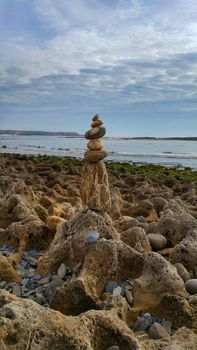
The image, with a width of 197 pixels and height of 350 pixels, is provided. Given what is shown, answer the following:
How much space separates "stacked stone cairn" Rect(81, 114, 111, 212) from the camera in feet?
20.7

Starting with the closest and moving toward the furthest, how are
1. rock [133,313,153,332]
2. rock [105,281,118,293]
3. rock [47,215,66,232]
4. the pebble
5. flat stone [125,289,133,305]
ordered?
1. rock [133,313,153,332]
2. flat stone [125,289,133,305]
3. rock [105,281,118,293]
4. the pebble
5. rock [47,215,66,232]

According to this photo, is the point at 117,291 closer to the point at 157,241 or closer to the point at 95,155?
the point at 157,241

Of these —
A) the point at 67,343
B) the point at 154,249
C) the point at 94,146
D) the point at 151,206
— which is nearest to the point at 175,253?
the point at 154,249

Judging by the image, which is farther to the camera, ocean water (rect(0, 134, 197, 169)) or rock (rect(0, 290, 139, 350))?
Answer: ocean water (rect(0, 134, 197, 169))

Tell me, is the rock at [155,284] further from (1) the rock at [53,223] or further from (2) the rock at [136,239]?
(1) the rock at [53,223]

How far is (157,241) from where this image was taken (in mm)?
6523

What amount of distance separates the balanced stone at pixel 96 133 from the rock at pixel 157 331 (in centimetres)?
301

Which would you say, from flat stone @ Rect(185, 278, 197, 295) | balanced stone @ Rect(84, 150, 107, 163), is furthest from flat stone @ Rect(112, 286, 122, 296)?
balanced stone @ Rect(84, 150, 107, 163)

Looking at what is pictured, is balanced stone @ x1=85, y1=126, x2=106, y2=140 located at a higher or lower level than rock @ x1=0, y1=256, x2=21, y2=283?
higher

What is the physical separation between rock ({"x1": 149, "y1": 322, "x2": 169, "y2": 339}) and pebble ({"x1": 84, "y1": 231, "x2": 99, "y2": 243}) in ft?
4.58

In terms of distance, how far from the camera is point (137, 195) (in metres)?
12.7

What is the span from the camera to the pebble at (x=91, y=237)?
527 centimetres

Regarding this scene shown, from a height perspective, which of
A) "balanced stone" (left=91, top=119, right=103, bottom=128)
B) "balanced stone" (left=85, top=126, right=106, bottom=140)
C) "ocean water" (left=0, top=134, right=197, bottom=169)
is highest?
"balanced stone" (left=91, top=119, right=103, bottom=128)

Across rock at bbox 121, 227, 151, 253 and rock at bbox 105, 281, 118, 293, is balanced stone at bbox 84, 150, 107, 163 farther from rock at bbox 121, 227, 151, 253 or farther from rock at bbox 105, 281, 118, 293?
rock at bbox 105, 281, 118, 293
